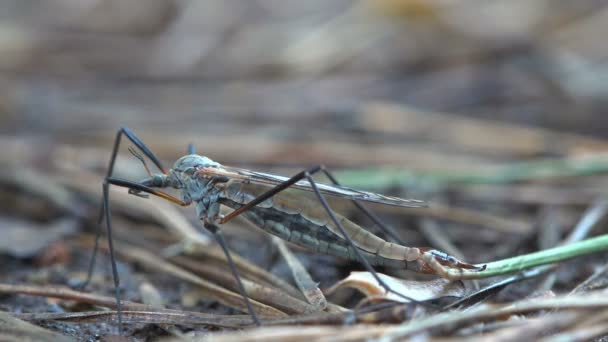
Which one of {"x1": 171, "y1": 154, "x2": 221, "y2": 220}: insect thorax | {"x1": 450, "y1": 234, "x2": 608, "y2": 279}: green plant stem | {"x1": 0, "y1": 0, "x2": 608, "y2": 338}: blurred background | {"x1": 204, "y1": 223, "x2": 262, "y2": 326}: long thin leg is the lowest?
{"x1": 204, "y1": 223, "x2": 262, "y2": 326}: long thin leg

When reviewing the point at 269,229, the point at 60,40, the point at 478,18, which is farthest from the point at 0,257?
the point at 478,18

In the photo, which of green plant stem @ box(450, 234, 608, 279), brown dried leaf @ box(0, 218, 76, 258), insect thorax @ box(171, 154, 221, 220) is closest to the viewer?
green plant stem @ box(450, 234, 608, 279)

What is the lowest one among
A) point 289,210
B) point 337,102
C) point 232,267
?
point 232,267

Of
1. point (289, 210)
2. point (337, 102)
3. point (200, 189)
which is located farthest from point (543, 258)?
point (337, 102)

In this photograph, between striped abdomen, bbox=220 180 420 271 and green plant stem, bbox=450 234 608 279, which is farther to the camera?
striped abdomen, bbox=220 180 420 271

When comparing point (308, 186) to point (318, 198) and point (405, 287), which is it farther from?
point (405, 287)

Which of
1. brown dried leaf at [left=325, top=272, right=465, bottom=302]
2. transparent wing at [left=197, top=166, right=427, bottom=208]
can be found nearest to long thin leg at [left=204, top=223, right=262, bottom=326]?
transparent wing at [left=197, top=166, right=427, bottom=208]

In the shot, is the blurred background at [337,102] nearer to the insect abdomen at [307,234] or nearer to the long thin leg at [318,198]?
the insect abdomen at [307,234]

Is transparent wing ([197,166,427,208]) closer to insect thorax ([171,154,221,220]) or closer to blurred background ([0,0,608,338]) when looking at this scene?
insect thorax ([171,154,221,220])

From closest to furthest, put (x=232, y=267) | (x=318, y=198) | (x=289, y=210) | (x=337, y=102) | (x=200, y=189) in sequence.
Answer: (x=232, y=267) → (x=318, y=198) → (x=289, y=210) → (x=200, y=189) → (x=337, y=102)
